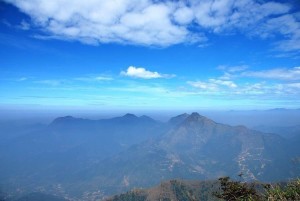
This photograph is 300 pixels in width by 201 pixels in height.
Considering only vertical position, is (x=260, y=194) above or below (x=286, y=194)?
below

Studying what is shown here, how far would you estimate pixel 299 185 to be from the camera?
41.7 meters

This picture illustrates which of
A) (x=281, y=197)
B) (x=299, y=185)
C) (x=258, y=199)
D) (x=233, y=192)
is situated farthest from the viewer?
(x=233, y=192)

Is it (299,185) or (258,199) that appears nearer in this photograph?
(299,185)

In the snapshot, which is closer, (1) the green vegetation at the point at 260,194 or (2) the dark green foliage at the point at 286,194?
(2) the dark green foliage at the point at 286,194

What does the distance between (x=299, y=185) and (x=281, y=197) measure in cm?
711

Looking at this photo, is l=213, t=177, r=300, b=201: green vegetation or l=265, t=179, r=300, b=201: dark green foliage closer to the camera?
l=265, t=179, r=300, b=201: dark green foliage

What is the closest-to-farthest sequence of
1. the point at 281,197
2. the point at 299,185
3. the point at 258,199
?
1. the point at 281,197
2. the point at 299,185
3. the point at 258,199

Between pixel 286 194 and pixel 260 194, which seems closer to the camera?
pixel 286 194

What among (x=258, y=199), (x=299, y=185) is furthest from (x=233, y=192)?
(x=299, y=185)

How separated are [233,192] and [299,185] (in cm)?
1289

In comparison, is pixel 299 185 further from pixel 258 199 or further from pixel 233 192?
pixel 233 192

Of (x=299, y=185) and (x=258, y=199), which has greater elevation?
(x=299, y=185)

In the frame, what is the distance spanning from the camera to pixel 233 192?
51.7m

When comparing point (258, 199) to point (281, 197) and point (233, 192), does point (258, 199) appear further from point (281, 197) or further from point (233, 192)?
point (281, 197)
